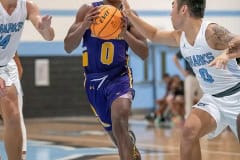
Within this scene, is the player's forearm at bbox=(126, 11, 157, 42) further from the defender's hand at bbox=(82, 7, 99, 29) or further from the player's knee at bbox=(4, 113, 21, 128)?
the player's knee at bbox=(4, 113, 21, 128)

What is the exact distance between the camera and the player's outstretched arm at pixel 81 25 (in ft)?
20.3

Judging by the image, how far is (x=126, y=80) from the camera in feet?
20.9

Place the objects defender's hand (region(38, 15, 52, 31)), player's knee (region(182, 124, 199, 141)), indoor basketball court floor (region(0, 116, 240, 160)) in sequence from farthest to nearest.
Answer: indoor basketball court floor (region(0, 116, 240, 160)) → defender's hand (region(38, 15, 52, 31)) → player's knee (region(182, 124, 199, 141))

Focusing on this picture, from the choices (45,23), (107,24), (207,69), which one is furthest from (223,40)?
(45,23)

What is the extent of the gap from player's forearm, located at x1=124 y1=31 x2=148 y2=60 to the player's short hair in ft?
2.77

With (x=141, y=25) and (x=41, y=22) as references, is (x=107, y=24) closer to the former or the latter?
(x=141, y=25)

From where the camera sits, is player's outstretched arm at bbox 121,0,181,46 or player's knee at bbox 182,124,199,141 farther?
player's outstretched arm at bbox 121,0,181,46

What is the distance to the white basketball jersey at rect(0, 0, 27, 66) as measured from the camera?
596cm

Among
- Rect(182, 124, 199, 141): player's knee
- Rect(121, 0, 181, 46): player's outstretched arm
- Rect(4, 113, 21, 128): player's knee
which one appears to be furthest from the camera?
Rect(121, 0, 181, 46): player's outstretched arm

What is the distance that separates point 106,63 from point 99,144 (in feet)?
Answer: 14.6

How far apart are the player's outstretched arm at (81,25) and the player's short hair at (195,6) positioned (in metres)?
1.04

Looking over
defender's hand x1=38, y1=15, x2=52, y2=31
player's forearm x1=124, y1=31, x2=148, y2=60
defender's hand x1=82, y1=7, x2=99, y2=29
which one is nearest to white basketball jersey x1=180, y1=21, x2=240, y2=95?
player's forearm x1=124, y1=31, x2=148, y2=60

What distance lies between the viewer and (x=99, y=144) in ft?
34.8

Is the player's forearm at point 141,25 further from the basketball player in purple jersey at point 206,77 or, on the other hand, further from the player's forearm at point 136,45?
the basketball player in purple jersey at point 206,77
